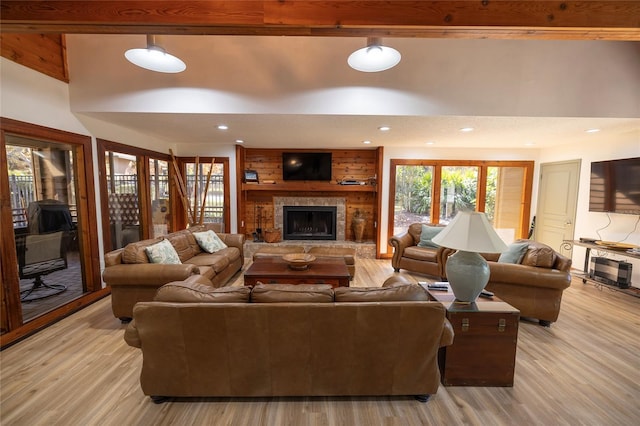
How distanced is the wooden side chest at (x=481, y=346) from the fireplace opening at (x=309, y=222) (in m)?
4.15

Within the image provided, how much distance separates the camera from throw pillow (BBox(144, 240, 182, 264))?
2880mm

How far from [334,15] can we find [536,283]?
3.11 metres

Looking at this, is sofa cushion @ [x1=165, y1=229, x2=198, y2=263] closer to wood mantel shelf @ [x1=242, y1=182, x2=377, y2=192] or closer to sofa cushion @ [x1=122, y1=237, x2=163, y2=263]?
sofa cushion @ [x1=122, y1=237, x2=163, y2=263]

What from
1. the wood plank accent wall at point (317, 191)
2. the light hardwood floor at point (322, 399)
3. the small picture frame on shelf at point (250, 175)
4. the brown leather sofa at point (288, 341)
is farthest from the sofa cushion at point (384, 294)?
the small picture frame on shelf at point (250, 175)

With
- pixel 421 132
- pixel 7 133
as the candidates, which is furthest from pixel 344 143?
pixel 7 133

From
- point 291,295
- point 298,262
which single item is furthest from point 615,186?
point 291,295

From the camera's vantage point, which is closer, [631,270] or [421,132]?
[631,270]

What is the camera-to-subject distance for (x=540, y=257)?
2812 mm

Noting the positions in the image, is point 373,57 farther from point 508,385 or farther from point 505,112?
point 508,385

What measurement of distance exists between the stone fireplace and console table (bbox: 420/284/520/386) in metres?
4.11

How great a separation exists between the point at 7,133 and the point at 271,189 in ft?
12.2

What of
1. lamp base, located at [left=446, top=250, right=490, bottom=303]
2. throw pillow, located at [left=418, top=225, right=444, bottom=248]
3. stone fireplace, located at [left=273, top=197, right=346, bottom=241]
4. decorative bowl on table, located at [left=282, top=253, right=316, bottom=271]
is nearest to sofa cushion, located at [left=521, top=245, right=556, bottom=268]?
lamp base, located at [left=446, top=250, right=490, bottom=303]

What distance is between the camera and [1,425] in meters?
1.57

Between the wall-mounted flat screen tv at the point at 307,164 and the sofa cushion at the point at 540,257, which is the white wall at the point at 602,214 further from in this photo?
the wall-mounted flat screen tv at the point at 307,164
